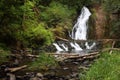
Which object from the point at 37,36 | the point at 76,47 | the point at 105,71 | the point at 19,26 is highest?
the point at 19,26

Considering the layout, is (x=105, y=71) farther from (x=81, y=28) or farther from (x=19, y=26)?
(x=81, y=28)

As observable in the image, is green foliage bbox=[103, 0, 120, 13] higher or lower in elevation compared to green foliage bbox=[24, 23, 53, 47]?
higher

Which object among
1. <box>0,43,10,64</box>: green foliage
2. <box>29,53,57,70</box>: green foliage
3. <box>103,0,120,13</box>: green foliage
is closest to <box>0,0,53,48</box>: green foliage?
<box>0,43,10,64</box>: green foliage

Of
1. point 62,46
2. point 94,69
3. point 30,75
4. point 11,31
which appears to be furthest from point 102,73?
point 62,46

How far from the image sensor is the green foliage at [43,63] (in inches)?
475

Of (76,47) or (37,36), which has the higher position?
(37,36)

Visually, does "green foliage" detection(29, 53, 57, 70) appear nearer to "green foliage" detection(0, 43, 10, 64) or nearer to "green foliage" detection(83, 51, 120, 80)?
"green foliage" detection(0, 43, 10, 64)

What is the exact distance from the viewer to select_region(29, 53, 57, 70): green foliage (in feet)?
39.5

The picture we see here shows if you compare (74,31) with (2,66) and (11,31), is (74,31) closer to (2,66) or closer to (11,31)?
(11,31)

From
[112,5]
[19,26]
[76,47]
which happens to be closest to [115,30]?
[112,5]

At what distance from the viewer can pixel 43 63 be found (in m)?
12.1

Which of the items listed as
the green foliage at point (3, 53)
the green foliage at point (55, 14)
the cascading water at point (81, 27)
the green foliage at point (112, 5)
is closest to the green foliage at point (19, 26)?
the green foliage at point (3, 53)

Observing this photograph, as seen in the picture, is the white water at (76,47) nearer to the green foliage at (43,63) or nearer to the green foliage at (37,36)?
the green foliage at (37,36)

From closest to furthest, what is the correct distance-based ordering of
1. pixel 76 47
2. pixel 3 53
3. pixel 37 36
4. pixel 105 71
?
pixel 105 71, pixel 3 53, pixel 37 36, pixel 76 47
